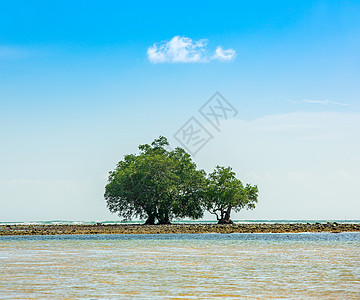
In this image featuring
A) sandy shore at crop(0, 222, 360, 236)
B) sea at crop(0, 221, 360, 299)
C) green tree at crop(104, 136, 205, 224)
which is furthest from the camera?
green tree at crop(104, 136, 205, 224)

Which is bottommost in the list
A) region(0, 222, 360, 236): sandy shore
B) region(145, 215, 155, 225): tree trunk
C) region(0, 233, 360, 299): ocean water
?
region(0, 233, 360, 299): ocean water

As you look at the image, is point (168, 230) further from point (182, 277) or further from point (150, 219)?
point (182, 277)

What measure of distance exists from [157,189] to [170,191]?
84.4 inches

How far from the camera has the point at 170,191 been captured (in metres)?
75.6

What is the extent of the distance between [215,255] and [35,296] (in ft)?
52.8

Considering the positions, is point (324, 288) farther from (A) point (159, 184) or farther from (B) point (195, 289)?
(A) point (159, 184)

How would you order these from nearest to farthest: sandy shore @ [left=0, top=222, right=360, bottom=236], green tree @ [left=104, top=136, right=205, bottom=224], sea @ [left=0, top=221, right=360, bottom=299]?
sea @ [left=0, top=221, right=360, bottom=299] → sandy shore @ [left=0, top=222, right=360, bottom=236] → green tree @ [left=104, top=136, right=205, bottom=224]

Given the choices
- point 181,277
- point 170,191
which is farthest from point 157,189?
point 181,277

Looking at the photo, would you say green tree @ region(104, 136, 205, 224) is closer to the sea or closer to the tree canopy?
the tree canopy

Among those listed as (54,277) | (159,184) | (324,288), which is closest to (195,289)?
(324,288)

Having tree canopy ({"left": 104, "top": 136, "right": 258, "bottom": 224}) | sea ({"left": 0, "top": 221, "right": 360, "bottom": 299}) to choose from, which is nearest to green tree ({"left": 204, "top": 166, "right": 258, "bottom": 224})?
tree canopy ({"left": 104, "top": 136, "right": 258, "bottom": 224})

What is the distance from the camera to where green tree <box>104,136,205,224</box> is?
248 ft

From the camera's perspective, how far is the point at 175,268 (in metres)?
22.7

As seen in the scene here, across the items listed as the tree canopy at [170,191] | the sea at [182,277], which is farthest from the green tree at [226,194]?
the sea at [182,277]
